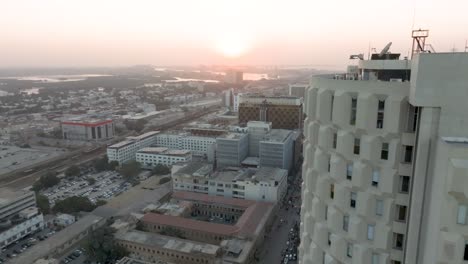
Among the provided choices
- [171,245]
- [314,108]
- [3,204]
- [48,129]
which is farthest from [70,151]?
[314,108]

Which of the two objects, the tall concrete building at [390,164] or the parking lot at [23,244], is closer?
the tall concrete building at [390,164]

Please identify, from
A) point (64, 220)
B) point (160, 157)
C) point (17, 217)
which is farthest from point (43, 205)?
point (160, 157)

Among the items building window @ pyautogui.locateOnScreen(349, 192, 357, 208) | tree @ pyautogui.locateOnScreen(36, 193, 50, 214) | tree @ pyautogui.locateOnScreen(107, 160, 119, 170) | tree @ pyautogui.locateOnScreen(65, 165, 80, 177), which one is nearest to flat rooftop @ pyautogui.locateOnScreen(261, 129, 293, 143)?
tree @ pyautogui.locateOnScreen(107, 160, 119, 170)

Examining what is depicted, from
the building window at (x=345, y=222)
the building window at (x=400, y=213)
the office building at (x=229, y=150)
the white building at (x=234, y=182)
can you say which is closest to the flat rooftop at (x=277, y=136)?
the office building at (x=229, y=150)

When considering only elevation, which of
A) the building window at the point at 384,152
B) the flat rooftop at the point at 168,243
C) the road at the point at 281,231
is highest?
the building window at the point at 384,152

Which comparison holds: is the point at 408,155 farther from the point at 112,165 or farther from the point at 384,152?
the point at 112,165

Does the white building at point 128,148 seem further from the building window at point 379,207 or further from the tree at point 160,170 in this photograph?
the building window at point 379,207

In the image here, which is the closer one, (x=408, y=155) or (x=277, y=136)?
(x=408, y=155)
